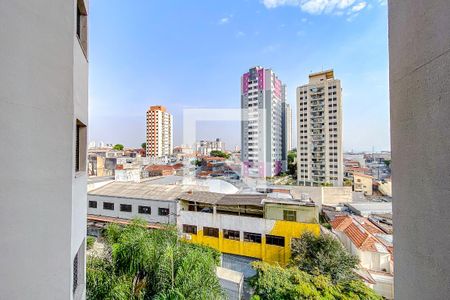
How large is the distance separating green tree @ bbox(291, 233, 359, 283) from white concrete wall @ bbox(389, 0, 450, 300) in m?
5.17

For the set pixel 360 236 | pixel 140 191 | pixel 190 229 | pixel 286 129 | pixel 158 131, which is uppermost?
pixel 286 129

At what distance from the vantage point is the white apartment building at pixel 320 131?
19172 mm

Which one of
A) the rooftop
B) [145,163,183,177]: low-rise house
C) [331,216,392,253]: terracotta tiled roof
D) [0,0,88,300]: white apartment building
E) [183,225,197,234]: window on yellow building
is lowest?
[183,225,197,234]: window on yellow building

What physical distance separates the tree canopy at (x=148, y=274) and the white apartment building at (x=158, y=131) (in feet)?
66.3

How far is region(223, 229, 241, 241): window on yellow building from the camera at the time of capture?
788 centimetres

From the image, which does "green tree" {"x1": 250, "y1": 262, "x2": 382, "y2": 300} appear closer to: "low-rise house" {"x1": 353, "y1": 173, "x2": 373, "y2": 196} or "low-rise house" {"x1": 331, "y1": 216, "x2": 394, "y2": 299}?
"low-rise house" {"x1": 331, "y1": 216, "x2": 394, "y2": 299}

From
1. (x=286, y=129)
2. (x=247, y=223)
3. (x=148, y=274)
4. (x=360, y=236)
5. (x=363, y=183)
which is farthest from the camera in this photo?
(x=286, y=129)

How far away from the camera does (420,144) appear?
822 mm

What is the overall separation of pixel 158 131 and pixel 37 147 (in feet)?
77.5

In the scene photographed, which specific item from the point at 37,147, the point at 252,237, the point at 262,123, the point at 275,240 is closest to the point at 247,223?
the point at 252,237

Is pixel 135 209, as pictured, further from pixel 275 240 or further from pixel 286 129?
pixel 286 129

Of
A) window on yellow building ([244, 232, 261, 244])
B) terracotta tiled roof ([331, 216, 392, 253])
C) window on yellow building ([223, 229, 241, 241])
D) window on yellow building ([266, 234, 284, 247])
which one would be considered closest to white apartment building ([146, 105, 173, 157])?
window on yellow building ([223, 229, 241, 241])

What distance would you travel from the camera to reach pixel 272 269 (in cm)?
482

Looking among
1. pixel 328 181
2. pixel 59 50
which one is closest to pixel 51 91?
pixel 59 50
